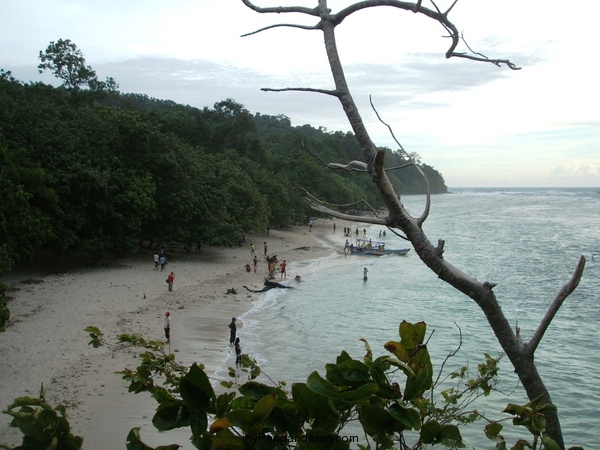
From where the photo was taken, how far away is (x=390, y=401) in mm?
1992

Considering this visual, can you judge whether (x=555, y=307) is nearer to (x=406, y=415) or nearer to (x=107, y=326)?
(x=406, y=415)

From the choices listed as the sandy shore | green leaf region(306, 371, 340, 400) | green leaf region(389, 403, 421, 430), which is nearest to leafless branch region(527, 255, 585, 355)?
green leaf region(389, 403, 421, 430)

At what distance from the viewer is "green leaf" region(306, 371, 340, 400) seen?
1.87 metres

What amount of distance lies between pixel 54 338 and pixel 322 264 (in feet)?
69.5

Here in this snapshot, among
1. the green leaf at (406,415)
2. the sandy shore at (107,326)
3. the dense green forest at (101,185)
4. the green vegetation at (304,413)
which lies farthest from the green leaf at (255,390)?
the dense green forest at (101,185)

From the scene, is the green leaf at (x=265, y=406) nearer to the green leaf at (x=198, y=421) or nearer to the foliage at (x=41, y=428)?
the green leaf at (x=198, y=421)

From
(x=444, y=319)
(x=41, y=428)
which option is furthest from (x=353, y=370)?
(x=444, y=319)

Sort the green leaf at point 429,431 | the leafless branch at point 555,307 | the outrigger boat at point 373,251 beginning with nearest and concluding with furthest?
the green leaf at point 429,431
the leafless branch at point 555,307
the outrigger boat at point 373,251

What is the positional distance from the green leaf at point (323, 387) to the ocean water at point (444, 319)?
3113 millimetres

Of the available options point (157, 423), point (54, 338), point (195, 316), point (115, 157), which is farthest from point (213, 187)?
point (157, 423)

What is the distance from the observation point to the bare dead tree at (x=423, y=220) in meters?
2.23

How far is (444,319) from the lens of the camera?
69.9ft

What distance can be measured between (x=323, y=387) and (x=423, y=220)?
2.86ft

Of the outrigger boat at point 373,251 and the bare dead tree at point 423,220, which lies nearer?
the bare dead tree at point 423,220
